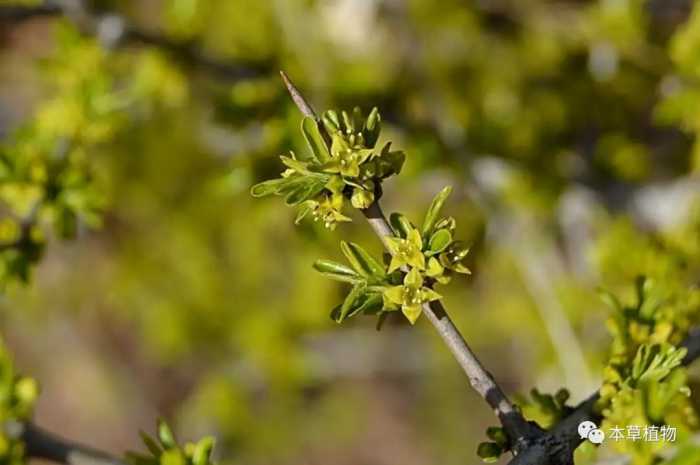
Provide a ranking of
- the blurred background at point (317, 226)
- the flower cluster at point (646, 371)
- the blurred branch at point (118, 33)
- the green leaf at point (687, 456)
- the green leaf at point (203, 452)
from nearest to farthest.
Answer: the green leaf at point (687, 456) < the flower cluster at point (646, 371) < the green leaf at point (203, 452) < the blurred branch at point (118, 33) < the blurred background at point (317, 226)

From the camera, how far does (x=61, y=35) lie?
1.76 meters

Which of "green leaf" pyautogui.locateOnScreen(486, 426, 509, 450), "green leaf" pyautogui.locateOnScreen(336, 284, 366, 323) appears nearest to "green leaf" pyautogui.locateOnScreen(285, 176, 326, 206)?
"green leaf" pyautogui.locateOnScreen(336, 284, 366, 323)

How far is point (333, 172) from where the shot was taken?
927 millimetres

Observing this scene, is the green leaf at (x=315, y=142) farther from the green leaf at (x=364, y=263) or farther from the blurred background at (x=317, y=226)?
the blurred background at (x=317, y=226)

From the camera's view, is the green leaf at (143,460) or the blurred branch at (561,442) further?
the green leaf at (143,460)

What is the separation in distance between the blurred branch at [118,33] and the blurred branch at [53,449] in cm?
72

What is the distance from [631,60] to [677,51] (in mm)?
787

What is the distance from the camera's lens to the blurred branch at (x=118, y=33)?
5.43 ft

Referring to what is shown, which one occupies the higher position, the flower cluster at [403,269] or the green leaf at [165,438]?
the green leaf at [165,438]

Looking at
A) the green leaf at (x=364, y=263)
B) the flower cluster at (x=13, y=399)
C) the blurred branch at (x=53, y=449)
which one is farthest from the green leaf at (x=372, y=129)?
the flower cluster at (x=13, y=399)

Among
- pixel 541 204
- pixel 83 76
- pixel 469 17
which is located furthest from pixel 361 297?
pixel 469 17

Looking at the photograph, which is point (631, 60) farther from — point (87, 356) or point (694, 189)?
point (87, 356)

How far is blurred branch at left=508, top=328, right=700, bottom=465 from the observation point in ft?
2.93

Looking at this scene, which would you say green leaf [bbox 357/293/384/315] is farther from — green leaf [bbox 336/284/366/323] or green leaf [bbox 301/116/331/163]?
green leaf [bbox 301/116/331/163]
